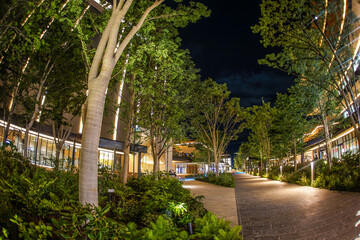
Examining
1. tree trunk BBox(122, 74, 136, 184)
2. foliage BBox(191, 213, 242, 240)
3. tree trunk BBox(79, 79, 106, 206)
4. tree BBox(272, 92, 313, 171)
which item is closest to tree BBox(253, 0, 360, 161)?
tree BBox(272, 92, 313, 171)

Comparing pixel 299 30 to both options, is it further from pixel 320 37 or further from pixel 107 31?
pixel 107 31

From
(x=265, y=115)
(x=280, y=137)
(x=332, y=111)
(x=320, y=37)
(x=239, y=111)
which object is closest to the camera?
(x=320, y=37)

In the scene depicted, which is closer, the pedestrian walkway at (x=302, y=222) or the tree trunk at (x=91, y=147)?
the tree trunk at (x=91, y=147)

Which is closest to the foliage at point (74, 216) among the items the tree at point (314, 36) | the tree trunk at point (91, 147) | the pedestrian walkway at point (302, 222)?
the tree trunk at point (91, 147)

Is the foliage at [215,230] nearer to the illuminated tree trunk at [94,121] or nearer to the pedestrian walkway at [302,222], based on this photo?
the pedestrian walkway at [302,222]

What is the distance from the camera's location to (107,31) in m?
4.83

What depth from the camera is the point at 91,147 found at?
13.4ft

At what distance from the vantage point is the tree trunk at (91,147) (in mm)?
3916

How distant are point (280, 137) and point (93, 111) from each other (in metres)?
24.8

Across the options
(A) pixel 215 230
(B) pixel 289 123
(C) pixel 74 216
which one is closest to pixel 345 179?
(A) pixel 215 230

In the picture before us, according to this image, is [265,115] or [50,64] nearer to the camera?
[50,64]

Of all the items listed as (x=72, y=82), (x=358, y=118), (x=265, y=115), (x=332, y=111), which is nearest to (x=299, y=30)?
(x=358, y=118)

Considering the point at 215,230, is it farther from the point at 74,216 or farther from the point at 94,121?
the point at 94,121

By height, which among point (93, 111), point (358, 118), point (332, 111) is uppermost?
point (332, 111)
